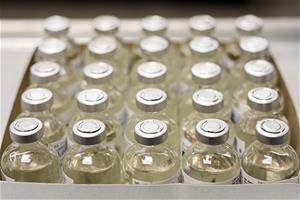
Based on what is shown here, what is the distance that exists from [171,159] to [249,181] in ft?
0.32

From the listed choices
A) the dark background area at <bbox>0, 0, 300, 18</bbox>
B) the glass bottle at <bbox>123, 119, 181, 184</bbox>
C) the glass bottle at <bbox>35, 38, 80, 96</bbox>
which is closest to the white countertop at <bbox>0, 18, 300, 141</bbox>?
the glass bottle at <bbox>35, 38, 80, 96</bbox>

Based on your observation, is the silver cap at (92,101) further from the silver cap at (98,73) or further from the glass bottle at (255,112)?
the glass bottle at (255,112)

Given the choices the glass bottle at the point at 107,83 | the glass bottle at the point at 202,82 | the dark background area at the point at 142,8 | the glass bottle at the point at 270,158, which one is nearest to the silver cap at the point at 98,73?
the glass bottle at the point at 107,83

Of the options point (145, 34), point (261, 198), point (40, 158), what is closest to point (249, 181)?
point (261, 198)

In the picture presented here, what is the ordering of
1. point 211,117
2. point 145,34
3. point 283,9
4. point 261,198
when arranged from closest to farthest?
point 261,198 → point 211,117 → point 145,34 → point 283,9

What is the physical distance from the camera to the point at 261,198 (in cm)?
65

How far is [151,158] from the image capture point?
0.71 m

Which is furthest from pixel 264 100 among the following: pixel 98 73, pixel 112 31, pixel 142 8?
pixel 142 8

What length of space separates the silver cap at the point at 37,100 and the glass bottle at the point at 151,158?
0.45 feet

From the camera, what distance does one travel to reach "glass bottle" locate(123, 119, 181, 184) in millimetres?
697

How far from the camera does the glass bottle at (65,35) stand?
3.31 ft

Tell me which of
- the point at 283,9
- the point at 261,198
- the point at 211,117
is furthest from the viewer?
the point at 283,9

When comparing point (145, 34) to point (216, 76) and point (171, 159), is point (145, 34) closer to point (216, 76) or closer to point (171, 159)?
point (216, 76)

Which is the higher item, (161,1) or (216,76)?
(216,76)
